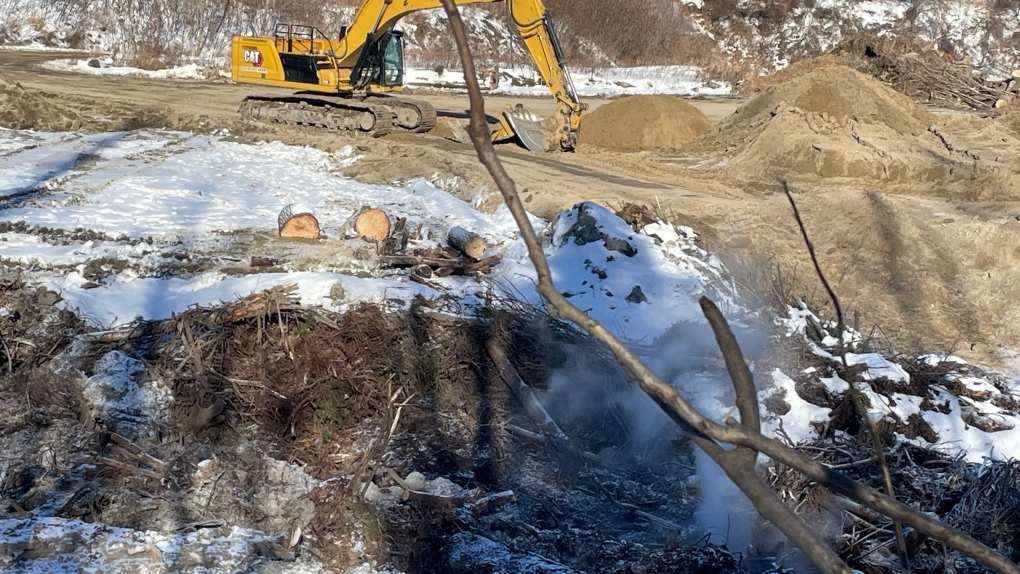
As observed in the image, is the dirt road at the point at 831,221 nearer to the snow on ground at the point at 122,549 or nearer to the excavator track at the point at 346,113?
the excavator track at the point at 346,113

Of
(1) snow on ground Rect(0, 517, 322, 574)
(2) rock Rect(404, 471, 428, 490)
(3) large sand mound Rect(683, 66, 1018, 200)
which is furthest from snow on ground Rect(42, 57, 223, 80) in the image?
(1) snow on ground Rect(0, 517, 322, 574)

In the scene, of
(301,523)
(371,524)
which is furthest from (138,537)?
(371,524)

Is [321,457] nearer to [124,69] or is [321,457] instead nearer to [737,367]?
[737,367]

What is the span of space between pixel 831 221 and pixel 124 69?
2273 cm

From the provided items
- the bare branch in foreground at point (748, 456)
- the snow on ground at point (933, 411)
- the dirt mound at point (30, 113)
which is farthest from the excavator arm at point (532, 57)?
the bare branch in foreground at point (748, 456)

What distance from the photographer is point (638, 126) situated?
61.7 feet

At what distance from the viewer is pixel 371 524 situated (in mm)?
5504

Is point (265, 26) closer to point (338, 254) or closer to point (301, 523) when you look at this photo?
point (338, 254)

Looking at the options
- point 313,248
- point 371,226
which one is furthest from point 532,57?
point 313,248

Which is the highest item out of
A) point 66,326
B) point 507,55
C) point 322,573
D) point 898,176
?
point 507,55

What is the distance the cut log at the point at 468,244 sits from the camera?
9687 mm

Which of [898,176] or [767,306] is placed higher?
[898,176]

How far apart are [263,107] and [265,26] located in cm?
1716

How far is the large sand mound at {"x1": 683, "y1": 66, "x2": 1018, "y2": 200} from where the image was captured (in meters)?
15.9
